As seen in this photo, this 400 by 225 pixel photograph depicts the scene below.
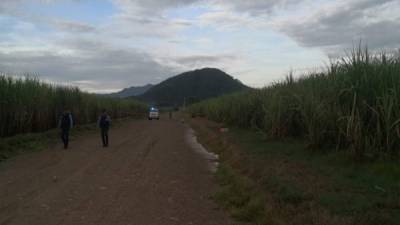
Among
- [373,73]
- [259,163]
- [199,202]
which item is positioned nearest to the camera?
[199,202]

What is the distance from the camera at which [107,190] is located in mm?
11031

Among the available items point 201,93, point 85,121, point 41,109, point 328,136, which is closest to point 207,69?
point 201,93

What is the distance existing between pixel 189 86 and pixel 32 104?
141219 mm

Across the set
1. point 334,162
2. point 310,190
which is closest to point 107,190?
point 310,190

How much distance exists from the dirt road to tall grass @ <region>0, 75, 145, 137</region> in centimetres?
477

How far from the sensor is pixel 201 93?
152875 millimetres

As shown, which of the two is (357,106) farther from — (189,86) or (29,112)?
(189,86)

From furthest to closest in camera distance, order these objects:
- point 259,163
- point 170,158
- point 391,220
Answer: point 170,158
point 259,163
point 391,220

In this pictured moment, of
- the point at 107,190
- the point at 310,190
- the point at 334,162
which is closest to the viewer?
the point at 310,190

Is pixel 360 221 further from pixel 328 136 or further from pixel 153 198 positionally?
pixel 328 136

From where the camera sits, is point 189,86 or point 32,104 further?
point 189,86

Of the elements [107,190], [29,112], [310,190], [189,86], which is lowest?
[107,190]

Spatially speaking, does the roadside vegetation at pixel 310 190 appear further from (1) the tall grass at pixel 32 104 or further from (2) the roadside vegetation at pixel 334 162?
(1) the tall grass at pixel 32 104

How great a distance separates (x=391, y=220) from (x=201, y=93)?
481 ft
